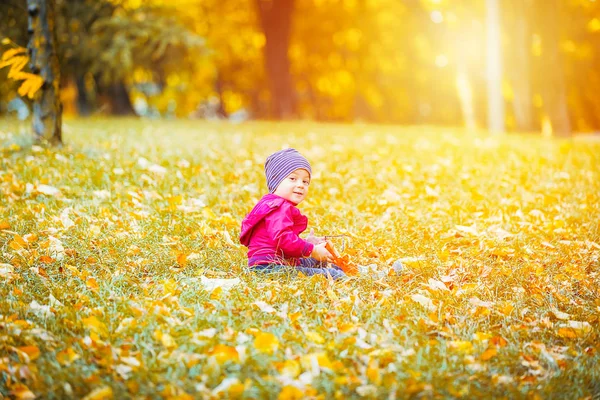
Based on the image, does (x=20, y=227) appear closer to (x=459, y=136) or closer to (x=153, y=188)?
(x=153, y=188)

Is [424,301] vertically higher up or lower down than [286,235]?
lower down

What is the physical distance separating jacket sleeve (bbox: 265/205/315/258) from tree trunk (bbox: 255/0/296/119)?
53.1 ft

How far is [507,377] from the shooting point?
9.77 feet

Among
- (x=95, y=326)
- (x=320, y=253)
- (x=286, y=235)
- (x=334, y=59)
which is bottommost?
(x=95, y=326)

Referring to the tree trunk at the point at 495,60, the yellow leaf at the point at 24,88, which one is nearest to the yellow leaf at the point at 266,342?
the yellow leaf at the point at 24,88

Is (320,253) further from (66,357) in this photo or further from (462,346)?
(66,357)

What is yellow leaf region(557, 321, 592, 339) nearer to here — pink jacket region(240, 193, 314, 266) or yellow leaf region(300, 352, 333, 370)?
yellow leaf region(300, 352, 333, 370)

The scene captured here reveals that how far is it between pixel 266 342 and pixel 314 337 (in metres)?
0.29

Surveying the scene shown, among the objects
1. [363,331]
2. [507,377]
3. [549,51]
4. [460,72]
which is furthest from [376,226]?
[460,72]

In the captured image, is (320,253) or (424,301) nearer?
(424,301)

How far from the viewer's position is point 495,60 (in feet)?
46.5

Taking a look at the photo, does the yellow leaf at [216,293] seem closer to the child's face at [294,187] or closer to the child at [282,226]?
the child at [282,226]

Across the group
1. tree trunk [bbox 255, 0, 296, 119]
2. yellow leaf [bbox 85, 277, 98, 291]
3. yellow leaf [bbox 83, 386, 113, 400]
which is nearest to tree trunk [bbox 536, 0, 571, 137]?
tree trunk [bbox 255, 0, 296, 119]

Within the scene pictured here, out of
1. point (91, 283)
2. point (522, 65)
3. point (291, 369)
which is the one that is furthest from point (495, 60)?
point (291, 369)
